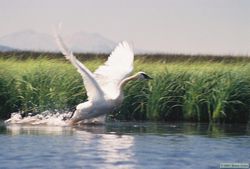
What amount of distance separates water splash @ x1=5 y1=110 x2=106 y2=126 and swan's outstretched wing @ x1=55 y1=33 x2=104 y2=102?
635 millimetres

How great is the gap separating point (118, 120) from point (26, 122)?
250cm

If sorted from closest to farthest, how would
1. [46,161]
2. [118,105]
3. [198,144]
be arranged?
[46,161] < [198,144] < [118,105]

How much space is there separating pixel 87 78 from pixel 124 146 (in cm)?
431

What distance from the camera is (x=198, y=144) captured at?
54.4ft

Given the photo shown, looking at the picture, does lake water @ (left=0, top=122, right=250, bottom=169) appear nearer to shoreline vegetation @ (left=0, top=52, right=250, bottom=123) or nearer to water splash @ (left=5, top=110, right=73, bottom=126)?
water splash @ (left=5, top=110, right=73, bottom=126)

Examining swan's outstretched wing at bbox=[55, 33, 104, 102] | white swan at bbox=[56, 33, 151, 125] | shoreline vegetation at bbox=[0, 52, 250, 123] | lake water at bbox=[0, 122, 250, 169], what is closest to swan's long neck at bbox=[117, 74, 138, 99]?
white swan at bbox=[56, 33, 151, 125]

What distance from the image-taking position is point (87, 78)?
20.0 metres

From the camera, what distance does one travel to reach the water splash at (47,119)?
20766 millimetres

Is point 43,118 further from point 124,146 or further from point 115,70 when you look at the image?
point 124,146

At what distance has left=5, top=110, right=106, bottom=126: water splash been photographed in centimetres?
2077

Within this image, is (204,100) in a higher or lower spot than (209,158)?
higher

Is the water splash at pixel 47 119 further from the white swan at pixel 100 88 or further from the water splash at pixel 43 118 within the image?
the white swan at pixel 100 88

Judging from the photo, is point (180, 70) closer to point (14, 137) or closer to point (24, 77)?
point (24, 77)

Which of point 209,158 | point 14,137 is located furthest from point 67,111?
point 209,158
